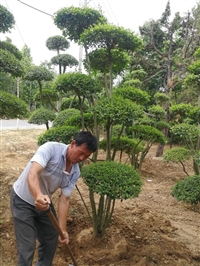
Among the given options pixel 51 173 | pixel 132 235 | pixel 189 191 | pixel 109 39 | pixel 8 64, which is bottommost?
pixel 132 235

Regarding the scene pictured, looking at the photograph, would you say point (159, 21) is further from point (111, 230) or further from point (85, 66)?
point (111, 230)

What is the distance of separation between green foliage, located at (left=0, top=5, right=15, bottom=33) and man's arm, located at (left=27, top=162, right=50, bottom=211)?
267 centimetres

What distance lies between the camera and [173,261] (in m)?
2.66

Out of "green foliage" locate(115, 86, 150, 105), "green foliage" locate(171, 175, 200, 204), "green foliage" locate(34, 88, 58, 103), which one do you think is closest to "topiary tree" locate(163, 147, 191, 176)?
"green foliage" locate(171, 175, 200, 204)

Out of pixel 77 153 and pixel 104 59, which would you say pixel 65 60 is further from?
pixel 77 153

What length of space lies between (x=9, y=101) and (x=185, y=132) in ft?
9.34

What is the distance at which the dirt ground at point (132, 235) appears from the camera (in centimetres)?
269

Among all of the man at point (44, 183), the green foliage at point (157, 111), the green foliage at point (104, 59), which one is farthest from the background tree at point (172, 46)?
the man at point (44, 183)

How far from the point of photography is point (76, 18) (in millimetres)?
2863

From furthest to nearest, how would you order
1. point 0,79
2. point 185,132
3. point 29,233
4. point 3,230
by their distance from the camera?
1. point 0,79
2. point 185,132
3. point 3,230
4. point 29,233

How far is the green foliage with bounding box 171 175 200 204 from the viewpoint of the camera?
8.65ft

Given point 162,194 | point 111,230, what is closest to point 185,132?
point 162,194

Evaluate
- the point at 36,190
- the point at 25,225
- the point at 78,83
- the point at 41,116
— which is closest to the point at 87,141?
the point at 36,190

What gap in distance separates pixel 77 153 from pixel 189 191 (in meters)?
1.51
